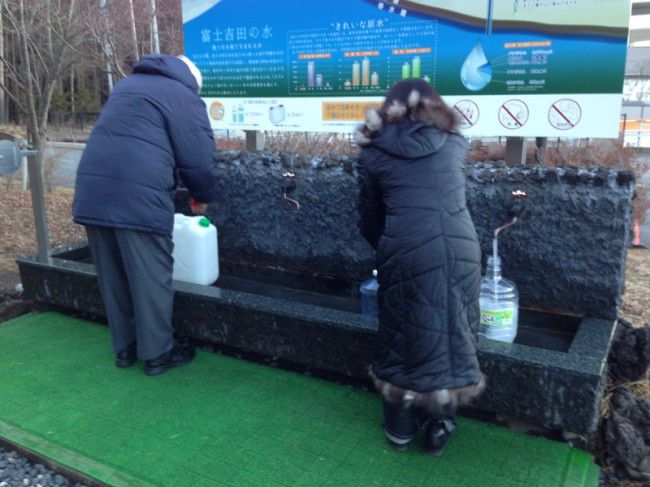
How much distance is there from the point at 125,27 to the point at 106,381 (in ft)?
23.2

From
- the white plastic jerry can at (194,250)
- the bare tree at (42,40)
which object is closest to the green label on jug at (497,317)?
the white plastic jerry can at (194,250)

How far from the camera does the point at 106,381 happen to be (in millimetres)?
Result: 3203

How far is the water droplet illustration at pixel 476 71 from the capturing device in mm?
3469

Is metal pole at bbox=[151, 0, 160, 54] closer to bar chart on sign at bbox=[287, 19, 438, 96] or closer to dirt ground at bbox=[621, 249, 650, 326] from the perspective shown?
bar chart on sign at bbox=[287, 19, 438, 96]

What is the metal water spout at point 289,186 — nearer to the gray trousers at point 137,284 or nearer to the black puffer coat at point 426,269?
the gray trousers at point 137,284

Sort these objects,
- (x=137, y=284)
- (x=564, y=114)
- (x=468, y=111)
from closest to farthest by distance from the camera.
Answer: (x=137, y=284) < (x=564, y=114) < (x=468, y=111)

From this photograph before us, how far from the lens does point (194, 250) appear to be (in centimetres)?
380

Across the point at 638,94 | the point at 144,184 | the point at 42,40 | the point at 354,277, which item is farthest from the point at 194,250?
the point at 638,94

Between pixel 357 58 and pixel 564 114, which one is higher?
pixel 357 58

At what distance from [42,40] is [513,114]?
7623 millimetres

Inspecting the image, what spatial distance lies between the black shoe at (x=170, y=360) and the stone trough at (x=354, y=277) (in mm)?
141

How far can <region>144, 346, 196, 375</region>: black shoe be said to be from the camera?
324cm

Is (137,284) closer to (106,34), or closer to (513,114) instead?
(513,114)

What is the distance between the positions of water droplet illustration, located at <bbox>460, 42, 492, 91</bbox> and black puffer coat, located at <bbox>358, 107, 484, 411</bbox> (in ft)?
4.37
